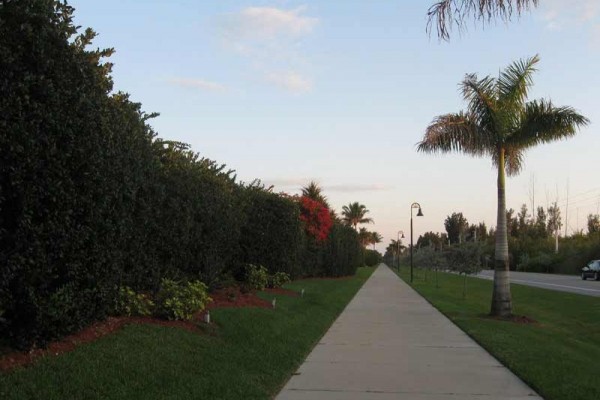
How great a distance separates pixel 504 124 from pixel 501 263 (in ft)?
12.1

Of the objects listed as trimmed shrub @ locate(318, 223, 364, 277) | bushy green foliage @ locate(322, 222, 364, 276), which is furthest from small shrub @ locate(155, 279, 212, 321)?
trimmed shrub @ locate(318, 223, 364, 277)

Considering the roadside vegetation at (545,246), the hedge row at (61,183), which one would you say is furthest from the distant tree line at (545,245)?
the hedge row at (61,183)

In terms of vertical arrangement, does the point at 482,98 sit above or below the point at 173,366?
above

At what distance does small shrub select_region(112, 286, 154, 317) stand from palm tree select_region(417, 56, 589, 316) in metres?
10.2

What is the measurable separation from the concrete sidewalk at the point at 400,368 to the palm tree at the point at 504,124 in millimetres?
3179

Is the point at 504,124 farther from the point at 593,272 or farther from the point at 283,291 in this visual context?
the point at 593,272

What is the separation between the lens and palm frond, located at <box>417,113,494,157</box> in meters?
16.4

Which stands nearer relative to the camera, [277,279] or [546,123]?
[546,123]

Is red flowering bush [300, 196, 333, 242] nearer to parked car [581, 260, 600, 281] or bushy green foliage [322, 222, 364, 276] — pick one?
bushy green foliage [322, 222, 364, 276]

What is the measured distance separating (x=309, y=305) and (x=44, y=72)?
11.9 m

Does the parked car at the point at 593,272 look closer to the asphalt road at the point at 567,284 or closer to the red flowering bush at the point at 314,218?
the asphalt road at the point at 567,284

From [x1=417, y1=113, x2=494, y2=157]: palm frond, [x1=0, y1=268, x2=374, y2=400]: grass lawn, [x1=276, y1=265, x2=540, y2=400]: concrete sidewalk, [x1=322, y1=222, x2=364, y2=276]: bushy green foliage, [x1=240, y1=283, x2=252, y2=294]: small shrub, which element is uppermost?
[x1=417, y1=113, x2=494, y2=157]: palm frond

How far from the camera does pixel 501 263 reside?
16.2 meters

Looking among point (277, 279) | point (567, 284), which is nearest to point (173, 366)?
point (277, 279)
